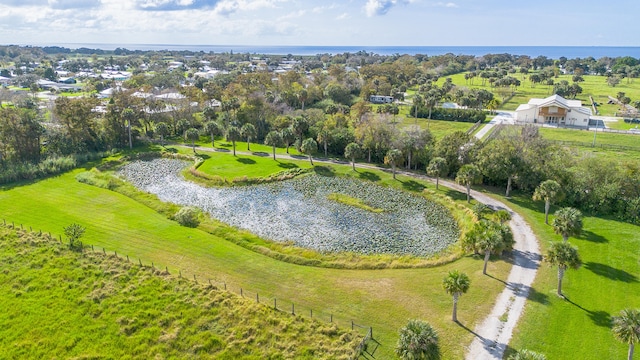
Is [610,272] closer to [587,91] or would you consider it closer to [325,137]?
[325,137]

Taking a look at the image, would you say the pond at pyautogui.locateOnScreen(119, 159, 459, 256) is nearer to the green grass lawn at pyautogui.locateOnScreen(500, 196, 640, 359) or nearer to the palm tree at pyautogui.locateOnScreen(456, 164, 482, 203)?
the palm tree at pyautogui.locateOnScreen(456, 164, 482, 203)

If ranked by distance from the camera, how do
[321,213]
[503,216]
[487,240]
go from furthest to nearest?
[321,213] < [503,216] < [487,240]

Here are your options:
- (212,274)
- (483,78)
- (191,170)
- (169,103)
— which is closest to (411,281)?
(212,274)

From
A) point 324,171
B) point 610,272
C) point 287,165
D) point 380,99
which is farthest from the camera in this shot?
point 380,99

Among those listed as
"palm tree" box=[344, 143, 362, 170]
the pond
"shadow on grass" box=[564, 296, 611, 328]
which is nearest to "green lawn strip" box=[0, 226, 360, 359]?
the pond

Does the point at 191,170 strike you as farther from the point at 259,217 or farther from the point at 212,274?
the point at 212,274

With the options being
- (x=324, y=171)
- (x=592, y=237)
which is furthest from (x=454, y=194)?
(x=324, y=171)
